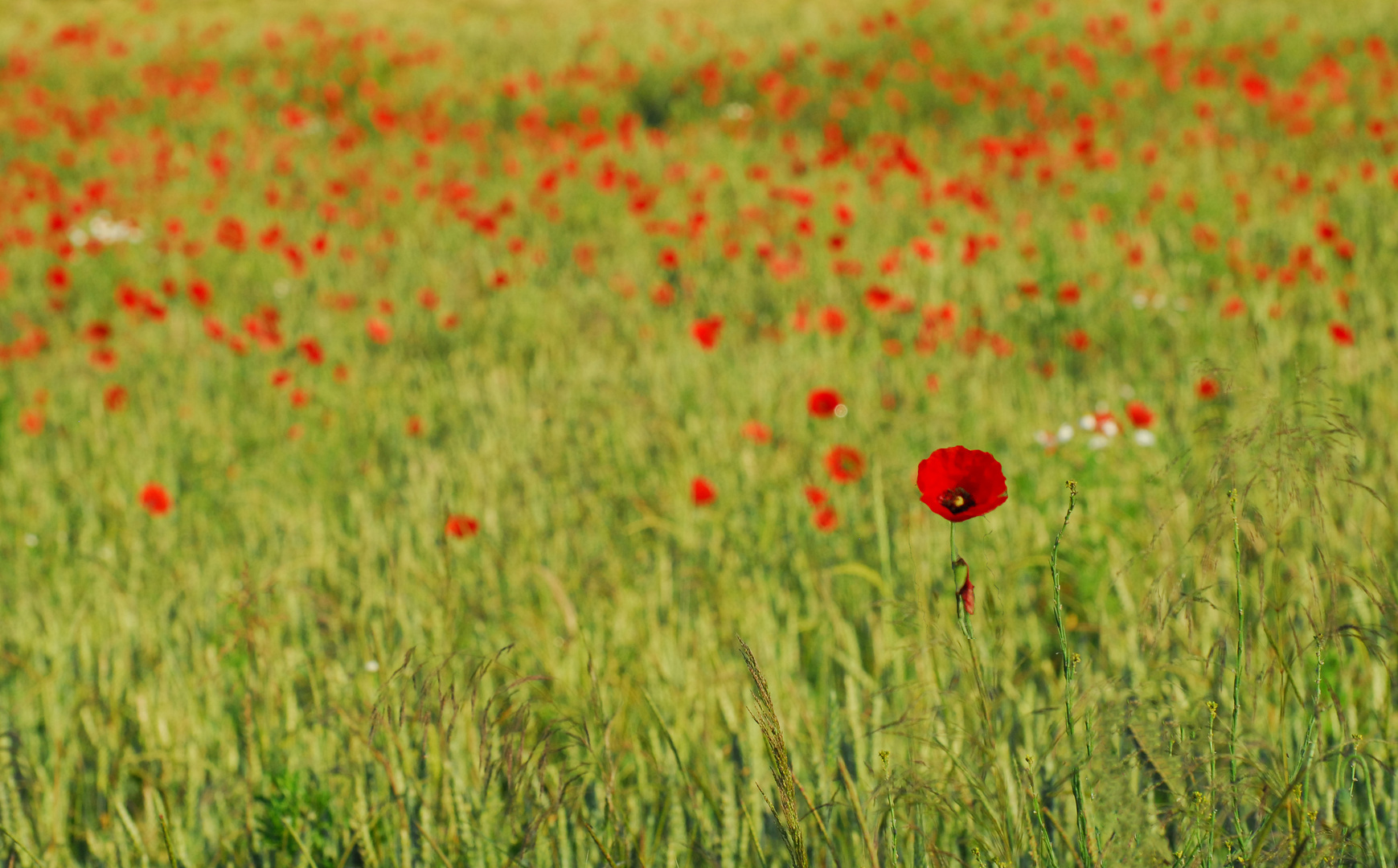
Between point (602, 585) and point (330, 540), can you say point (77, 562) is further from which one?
point (602, 585)

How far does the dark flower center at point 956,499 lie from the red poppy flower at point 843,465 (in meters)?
1.27

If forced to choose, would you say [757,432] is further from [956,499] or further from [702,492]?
[956,499]

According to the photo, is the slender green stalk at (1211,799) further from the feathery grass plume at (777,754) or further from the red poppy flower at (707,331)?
the red poppy flower at (707,331)

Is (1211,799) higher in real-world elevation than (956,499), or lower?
lower

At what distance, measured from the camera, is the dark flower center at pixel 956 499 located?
82 cm

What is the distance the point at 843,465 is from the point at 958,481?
1.32 metres

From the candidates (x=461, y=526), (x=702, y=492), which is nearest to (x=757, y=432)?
(x=702, y=492)

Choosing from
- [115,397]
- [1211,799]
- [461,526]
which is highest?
[115,397]

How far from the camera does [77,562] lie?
220cm

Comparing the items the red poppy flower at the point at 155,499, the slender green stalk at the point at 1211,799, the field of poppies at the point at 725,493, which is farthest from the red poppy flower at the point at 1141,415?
the red poppy flower at the point at 155,499

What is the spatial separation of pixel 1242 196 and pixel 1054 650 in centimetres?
292

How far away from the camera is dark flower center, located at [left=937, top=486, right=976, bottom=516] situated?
2.69ft

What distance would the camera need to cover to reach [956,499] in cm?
84

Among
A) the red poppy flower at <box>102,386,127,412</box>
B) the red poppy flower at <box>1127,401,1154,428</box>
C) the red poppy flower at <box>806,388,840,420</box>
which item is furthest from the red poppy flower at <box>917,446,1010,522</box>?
the red poppy flower at <box>102,386,127,412</box>
